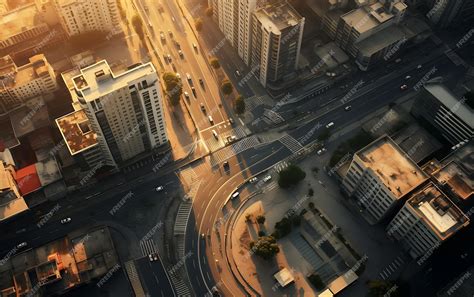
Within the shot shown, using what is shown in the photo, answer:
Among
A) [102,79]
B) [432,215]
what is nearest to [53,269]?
[102,79]

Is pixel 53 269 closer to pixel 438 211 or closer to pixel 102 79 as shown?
pixel 102 79

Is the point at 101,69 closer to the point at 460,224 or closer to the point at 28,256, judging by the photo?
the point at 28,256

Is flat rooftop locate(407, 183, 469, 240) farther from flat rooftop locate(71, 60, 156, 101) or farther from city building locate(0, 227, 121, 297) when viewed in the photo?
city building locate(0, 227, 121, 297)

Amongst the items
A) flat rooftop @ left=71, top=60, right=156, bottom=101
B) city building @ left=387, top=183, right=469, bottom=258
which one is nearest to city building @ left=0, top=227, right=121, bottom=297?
flat rooftop @ left=71, top=60, right=156, bottom=101

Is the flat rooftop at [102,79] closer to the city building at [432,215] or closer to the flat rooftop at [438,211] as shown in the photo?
the city building at [432,215]

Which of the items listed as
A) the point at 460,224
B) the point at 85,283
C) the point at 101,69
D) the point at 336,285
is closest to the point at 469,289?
the point at 460,224

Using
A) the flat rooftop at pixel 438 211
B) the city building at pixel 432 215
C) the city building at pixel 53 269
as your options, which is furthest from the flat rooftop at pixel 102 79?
the flat rooftop at pixel 438 211
